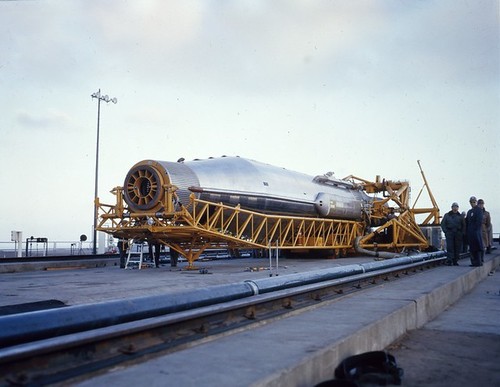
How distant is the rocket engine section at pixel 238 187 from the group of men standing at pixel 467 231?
485 cm

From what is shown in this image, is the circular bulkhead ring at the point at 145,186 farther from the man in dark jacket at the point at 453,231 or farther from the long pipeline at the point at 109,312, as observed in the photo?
the man in dark jacket at the point at 453,231

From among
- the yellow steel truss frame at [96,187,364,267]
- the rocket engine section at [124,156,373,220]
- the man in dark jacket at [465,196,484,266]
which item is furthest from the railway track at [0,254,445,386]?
the man in dark jacket at [465,196,484,266]

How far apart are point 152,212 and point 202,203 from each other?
4.62 ft

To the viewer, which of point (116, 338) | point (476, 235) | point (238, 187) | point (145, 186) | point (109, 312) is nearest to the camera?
point (116, 338)

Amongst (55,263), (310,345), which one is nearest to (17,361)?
(310,345)

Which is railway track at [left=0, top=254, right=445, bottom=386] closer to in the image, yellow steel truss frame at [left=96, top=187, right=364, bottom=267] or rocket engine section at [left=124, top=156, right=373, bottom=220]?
yellow steel truss frame at [left=96, top=187, right=364, bottom=267]

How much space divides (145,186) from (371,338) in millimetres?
10131

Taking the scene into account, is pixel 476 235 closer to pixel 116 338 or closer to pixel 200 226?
pixel 200 226

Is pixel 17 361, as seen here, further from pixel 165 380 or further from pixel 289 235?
pixel 289 235

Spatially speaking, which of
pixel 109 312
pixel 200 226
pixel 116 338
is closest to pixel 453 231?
pixel 200 226

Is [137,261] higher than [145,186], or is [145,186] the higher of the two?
[145,186]

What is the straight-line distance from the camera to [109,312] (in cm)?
411

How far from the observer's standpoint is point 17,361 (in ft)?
9.27

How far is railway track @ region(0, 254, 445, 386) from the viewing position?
2.87m
